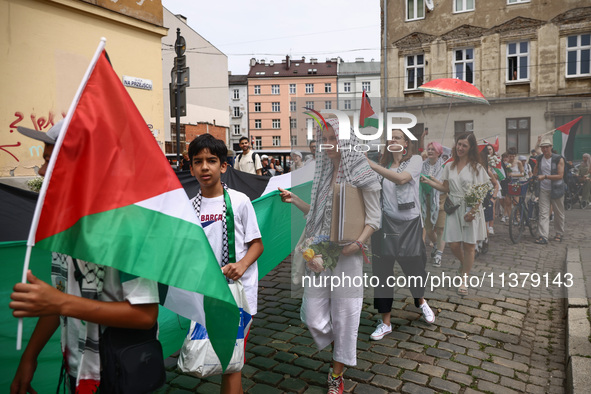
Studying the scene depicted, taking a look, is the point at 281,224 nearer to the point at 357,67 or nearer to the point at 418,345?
the point at 418,345

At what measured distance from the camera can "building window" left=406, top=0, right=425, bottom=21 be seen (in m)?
26.6

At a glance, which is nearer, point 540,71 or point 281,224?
point 281,224

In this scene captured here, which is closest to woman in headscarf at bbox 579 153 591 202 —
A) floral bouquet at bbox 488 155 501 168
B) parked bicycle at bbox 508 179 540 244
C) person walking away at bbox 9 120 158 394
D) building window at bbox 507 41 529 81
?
parked bicycle at bbox 508 179 540 244

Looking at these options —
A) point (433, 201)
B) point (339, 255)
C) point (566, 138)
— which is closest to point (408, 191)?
point (433, 201)

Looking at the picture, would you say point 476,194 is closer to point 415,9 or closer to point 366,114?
point 366,114

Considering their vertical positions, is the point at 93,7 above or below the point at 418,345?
above

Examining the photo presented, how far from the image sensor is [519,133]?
484 cm

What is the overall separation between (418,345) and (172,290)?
123 inches

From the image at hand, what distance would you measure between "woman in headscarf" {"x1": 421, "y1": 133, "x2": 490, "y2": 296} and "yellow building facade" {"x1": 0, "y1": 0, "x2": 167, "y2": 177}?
357 inches

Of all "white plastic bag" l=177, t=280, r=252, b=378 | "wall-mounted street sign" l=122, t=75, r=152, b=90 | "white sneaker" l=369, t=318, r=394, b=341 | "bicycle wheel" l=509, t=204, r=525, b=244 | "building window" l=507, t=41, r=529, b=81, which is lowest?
"white sneaker" l=369, t=318, r=394, b=341

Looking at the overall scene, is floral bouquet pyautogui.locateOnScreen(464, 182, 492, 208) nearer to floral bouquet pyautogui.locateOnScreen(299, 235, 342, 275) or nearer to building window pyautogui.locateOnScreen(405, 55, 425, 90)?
floral bouquet pyautogui.locateOnScreen(299, 235, 342, 275)

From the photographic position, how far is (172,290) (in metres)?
2.05

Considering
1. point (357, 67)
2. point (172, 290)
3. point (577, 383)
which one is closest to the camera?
point (172, 290)

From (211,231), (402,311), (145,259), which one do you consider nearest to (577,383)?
(402,311)
